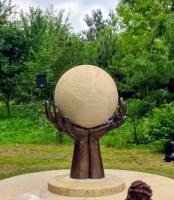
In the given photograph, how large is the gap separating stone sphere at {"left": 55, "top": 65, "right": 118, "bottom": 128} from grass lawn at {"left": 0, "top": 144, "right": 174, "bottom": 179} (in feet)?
10.5

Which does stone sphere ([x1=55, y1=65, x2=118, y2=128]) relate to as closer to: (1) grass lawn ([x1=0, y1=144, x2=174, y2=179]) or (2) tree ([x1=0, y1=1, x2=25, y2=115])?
(1) grass lawn ([x1=0, y1=144, x2=174, y2=179])

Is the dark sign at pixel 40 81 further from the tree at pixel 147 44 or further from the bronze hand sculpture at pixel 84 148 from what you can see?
the bronze hand sculpture at pixel 84 148

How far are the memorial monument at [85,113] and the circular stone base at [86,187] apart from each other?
44mm

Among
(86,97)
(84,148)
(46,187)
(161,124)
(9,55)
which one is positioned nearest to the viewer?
(86,97)

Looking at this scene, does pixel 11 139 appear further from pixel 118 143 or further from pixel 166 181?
pixel 166 181

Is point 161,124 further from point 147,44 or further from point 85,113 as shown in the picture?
point 85,113

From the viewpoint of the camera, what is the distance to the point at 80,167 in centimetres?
832

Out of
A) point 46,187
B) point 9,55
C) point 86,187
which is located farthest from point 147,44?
point 9,55

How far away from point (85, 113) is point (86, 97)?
0.84ft

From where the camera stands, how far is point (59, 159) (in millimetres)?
13188

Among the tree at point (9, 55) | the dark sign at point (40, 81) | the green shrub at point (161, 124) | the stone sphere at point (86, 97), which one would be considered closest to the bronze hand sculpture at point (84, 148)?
the stone sphere at point (86, 97)

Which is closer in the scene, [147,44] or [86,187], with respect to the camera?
[86,187]

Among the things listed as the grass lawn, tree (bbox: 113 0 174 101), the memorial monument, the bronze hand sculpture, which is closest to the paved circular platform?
the memorial monument

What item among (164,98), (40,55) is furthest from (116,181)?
(40,55)
